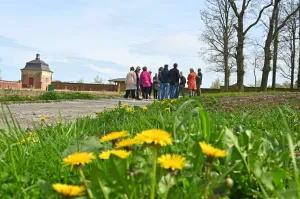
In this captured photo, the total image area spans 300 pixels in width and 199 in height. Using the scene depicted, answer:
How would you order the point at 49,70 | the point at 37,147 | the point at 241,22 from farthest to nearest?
1. the point at 49,70
2. the point at 241,22
3. the point at 37,147

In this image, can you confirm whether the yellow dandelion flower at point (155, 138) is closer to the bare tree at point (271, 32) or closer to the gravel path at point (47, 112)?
the gravel path at point (47, 112)

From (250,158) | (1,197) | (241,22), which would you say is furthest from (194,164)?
(241,22)

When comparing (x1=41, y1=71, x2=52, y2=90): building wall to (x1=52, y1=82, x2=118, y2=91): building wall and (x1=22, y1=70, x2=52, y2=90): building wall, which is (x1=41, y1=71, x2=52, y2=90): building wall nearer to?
(x1=22, y1=70, x2=52, y2=90): building wall

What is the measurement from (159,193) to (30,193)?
0.52m

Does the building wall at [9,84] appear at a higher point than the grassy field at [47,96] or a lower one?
higher

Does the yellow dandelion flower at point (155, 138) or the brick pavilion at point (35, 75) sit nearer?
the yellow dandelion flower at point (155, 138)

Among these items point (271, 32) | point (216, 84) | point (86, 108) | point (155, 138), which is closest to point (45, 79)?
point (216, 84)

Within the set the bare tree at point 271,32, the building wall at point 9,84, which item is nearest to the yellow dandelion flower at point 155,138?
the bare tree at point 271,32

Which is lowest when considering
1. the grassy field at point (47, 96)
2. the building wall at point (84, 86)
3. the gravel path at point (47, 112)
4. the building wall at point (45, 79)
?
the gravel path at point (47, 112)

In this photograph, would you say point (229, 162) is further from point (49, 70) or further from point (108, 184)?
point (49, 70)

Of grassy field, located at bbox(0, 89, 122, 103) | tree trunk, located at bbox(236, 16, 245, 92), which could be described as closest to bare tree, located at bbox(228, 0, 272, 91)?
tree trunk, located at bbox(236, 16, 245, 92)

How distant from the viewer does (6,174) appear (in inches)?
58.8

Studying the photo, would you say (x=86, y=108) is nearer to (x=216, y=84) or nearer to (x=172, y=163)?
(x=172, y=163)

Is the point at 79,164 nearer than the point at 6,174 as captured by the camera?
Yes
